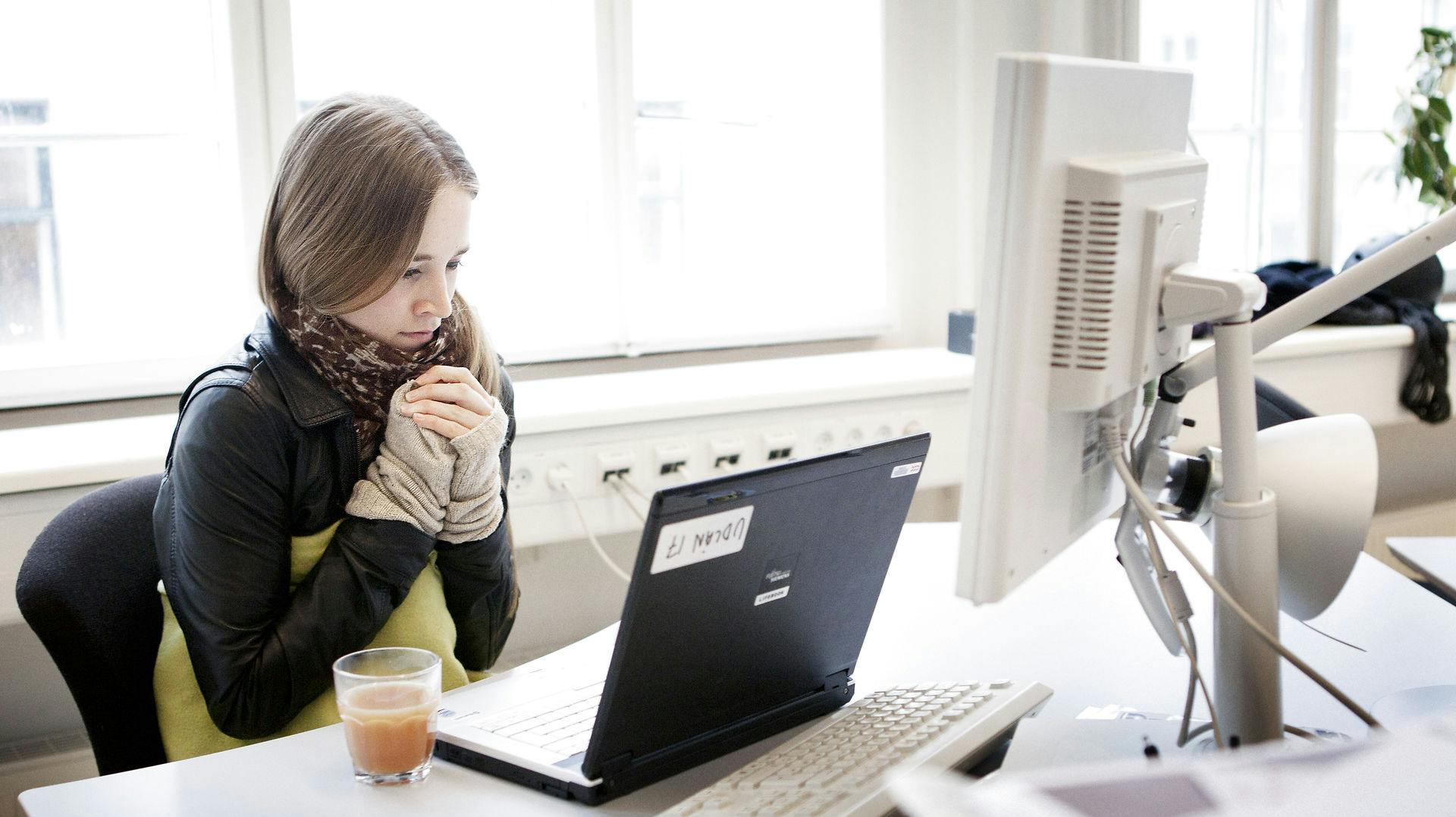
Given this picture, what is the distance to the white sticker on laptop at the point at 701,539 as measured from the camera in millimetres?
821

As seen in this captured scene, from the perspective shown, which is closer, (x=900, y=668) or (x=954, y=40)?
(x=900, y=668)

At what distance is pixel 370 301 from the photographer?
1254 mm

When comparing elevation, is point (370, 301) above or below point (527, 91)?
below

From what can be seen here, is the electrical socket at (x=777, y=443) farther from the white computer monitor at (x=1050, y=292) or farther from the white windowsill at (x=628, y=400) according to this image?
the white computer monitor at (x=1050, y=292)

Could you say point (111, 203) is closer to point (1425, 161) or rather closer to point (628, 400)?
point (628, 400)

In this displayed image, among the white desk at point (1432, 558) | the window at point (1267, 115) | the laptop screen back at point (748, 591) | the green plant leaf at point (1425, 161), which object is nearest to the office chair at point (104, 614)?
the laptop screen back at point (748, 591)

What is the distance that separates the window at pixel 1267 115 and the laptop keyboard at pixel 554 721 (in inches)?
111

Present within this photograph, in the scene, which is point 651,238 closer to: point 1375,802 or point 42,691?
point 42,691

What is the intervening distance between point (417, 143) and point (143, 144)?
1.14 metres

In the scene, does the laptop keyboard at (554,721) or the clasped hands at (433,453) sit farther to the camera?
the clasped hands at (433,453)

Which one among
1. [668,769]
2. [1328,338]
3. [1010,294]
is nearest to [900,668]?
[668,769]

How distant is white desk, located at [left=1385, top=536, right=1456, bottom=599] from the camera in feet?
5.07

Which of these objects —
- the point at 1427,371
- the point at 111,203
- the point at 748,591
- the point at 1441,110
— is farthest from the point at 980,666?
the point at 1441,110

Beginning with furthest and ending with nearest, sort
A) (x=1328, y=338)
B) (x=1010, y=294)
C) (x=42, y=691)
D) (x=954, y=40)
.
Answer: (x=1328, y=338), (x=954, y=40), (x=42, y=691), (x=1010, y=294)
